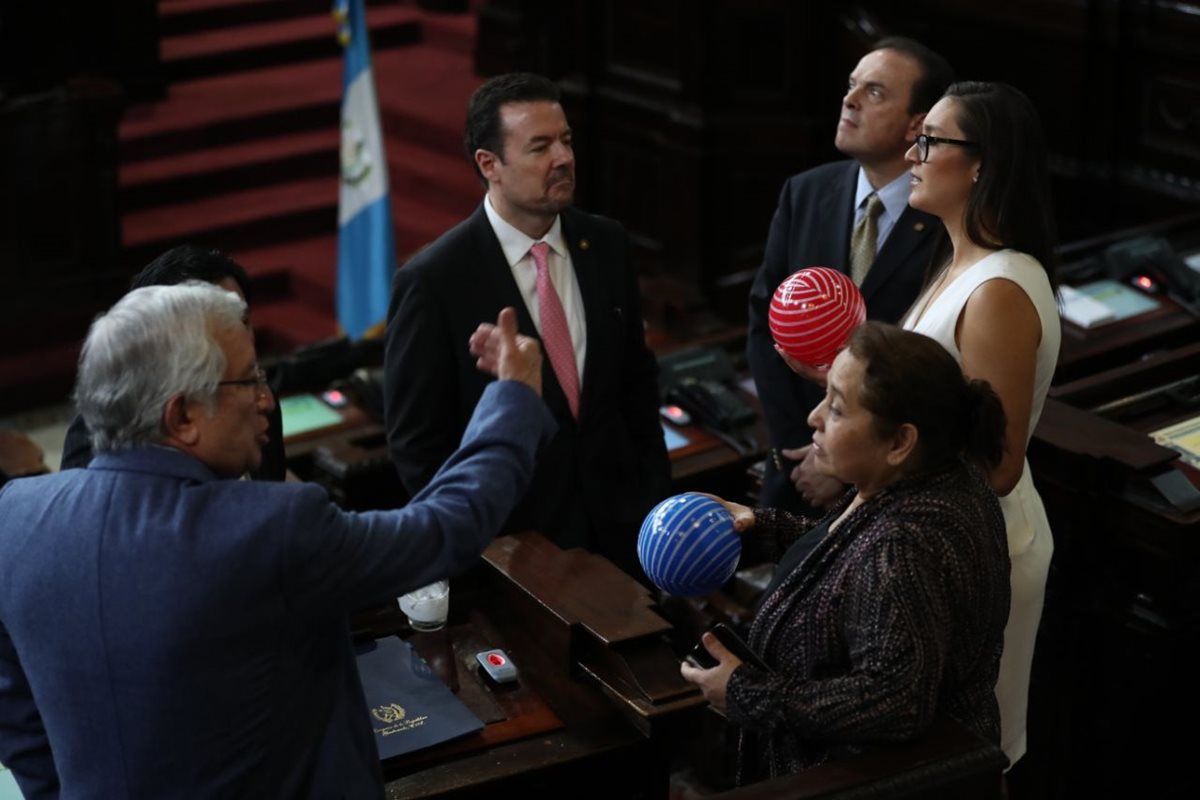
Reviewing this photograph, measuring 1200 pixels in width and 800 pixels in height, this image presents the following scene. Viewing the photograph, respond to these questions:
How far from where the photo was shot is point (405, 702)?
2650 mm

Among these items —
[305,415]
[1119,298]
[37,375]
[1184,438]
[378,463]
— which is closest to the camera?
[1184,438]

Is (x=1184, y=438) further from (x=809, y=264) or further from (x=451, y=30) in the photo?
(x=451, y=30)

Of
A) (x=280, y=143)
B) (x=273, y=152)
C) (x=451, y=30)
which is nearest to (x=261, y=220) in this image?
(x=273, y=152)

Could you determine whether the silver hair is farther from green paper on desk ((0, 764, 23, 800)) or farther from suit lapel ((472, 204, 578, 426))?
suit lapel ((472, 204, 578, 426))

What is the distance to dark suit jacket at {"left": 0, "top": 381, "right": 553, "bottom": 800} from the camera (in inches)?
79.7

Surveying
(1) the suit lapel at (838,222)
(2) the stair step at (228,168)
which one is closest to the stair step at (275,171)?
(2) the stair step at (228,168)

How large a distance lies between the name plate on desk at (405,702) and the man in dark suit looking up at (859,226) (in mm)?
982

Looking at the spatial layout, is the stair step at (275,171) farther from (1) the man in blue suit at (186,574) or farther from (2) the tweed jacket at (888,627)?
(1) the man in blue suit at (186,574)

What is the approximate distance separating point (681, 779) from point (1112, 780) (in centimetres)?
101

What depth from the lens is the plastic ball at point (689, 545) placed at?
2668mm

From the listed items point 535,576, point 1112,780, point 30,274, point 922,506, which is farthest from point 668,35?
point 922,506

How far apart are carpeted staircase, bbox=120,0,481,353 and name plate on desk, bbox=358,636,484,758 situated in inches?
173

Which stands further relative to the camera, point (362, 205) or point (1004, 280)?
point (362, 205)

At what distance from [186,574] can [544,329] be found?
1577 millimetres
